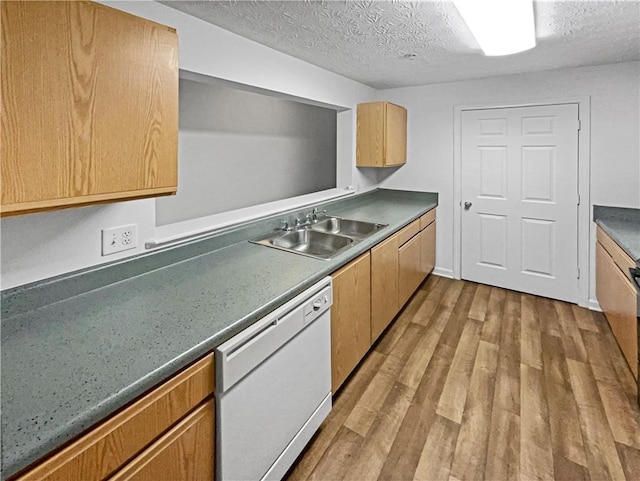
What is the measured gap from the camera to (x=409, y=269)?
336 cm

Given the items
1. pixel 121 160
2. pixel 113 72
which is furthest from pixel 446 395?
pixel 113 72

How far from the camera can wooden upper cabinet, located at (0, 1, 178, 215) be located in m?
0.97

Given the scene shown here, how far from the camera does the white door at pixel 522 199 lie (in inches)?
138

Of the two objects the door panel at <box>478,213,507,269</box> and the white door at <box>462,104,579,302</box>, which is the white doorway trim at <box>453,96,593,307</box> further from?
the door panel at <box>478,213,507,269</box>

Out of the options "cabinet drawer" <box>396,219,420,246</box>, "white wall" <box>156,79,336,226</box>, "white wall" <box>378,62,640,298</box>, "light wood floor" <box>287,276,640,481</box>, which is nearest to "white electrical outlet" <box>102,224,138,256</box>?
"white wall" <box>156,79,336,226</box>

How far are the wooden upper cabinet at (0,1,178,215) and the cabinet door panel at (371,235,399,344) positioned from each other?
60.8 inches

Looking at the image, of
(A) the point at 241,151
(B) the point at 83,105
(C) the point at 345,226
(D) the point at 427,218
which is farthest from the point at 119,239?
(D) the point at 427,218

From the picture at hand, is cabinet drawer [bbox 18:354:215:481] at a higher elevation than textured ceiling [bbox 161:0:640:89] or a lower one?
lower

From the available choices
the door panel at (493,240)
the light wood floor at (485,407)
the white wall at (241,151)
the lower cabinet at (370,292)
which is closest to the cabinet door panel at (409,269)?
the lower cabinet at (370,292)

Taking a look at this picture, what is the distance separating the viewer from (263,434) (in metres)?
1.42

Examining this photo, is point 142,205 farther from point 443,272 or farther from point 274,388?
point 443,272

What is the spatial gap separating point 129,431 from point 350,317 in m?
1.43

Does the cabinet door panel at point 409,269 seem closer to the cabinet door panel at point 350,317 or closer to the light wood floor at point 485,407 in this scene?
the light wood floor at point 485,407

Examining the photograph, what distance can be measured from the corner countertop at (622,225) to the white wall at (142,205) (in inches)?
96.2
